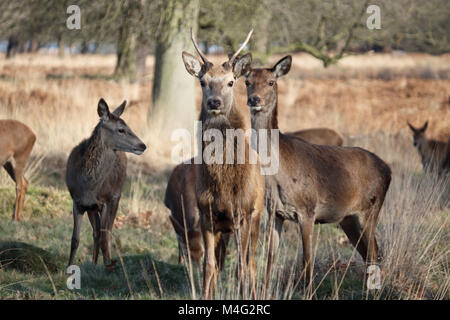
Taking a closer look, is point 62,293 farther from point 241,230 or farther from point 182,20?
point 182,20

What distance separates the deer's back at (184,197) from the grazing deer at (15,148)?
3141 millimetres

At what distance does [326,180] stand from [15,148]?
601 centimetres

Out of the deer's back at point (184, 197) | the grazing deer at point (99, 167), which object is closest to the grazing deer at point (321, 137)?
the deer's back at point (184, 197)

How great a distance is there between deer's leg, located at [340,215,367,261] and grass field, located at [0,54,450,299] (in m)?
0.13

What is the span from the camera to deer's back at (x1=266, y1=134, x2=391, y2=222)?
693cm

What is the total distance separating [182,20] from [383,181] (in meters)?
8.77

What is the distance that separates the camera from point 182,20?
50.1 feet

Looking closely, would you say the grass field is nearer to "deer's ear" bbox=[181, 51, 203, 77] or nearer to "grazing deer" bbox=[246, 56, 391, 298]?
"grazing deer" bbox=[246, 56, 391, 298]

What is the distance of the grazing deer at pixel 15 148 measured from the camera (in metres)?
11.0

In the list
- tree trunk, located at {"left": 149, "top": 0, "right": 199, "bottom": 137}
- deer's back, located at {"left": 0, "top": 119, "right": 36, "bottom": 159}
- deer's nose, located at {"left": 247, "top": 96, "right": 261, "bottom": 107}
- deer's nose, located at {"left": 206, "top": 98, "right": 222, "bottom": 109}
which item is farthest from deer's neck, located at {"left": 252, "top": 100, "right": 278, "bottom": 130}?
tree trunk, located at {"left": 149, "top": 0, "right": 199, "bottom": 137}

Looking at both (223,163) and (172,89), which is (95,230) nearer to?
(223,163)

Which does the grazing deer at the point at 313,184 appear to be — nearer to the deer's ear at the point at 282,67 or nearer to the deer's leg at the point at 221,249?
the deer's ear at the point at 282,67

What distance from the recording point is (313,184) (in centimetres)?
714

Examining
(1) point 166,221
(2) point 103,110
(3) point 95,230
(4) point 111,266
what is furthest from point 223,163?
(1) point 166,221
